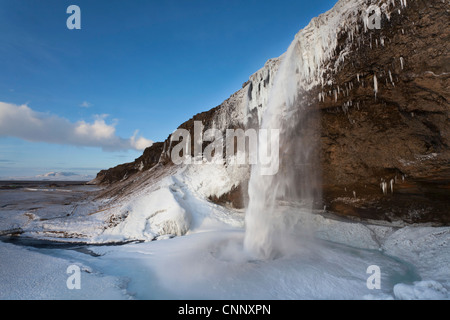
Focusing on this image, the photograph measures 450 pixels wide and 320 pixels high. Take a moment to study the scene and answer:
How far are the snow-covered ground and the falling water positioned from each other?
356 mm

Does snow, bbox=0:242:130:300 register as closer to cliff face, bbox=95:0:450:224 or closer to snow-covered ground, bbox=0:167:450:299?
snow-covered ground, bbox=0:167:450:299

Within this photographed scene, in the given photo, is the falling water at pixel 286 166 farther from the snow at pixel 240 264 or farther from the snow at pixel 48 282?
the snow at pixel 48 282

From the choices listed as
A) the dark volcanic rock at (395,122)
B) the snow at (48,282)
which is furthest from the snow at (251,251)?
the dark volcanic rock at (395,122)

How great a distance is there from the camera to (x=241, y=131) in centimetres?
1252

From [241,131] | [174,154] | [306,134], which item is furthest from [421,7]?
[174,154]

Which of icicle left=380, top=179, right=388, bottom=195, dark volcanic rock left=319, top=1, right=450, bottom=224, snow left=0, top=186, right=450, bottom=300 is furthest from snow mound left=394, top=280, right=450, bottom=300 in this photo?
icicle left=380, top=179, right=388, bottom=195

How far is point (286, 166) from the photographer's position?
886 cm

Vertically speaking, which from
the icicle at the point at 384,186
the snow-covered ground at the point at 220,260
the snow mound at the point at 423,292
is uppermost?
the icicle at the point at 384,186

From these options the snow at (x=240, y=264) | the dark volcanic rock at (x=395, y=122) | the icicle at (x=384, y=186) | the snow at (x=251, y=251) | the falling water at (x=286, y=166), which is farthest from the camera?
the falling water at (x=286, y=166)

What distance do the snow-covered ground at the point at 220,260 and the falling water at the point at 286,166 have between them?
356 millimetres

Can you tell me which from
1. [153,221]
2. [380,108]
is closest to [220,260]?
[153,221]

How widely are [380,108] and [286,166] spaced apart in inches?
143

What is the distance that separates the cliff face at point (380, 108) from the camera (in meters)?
5.27
